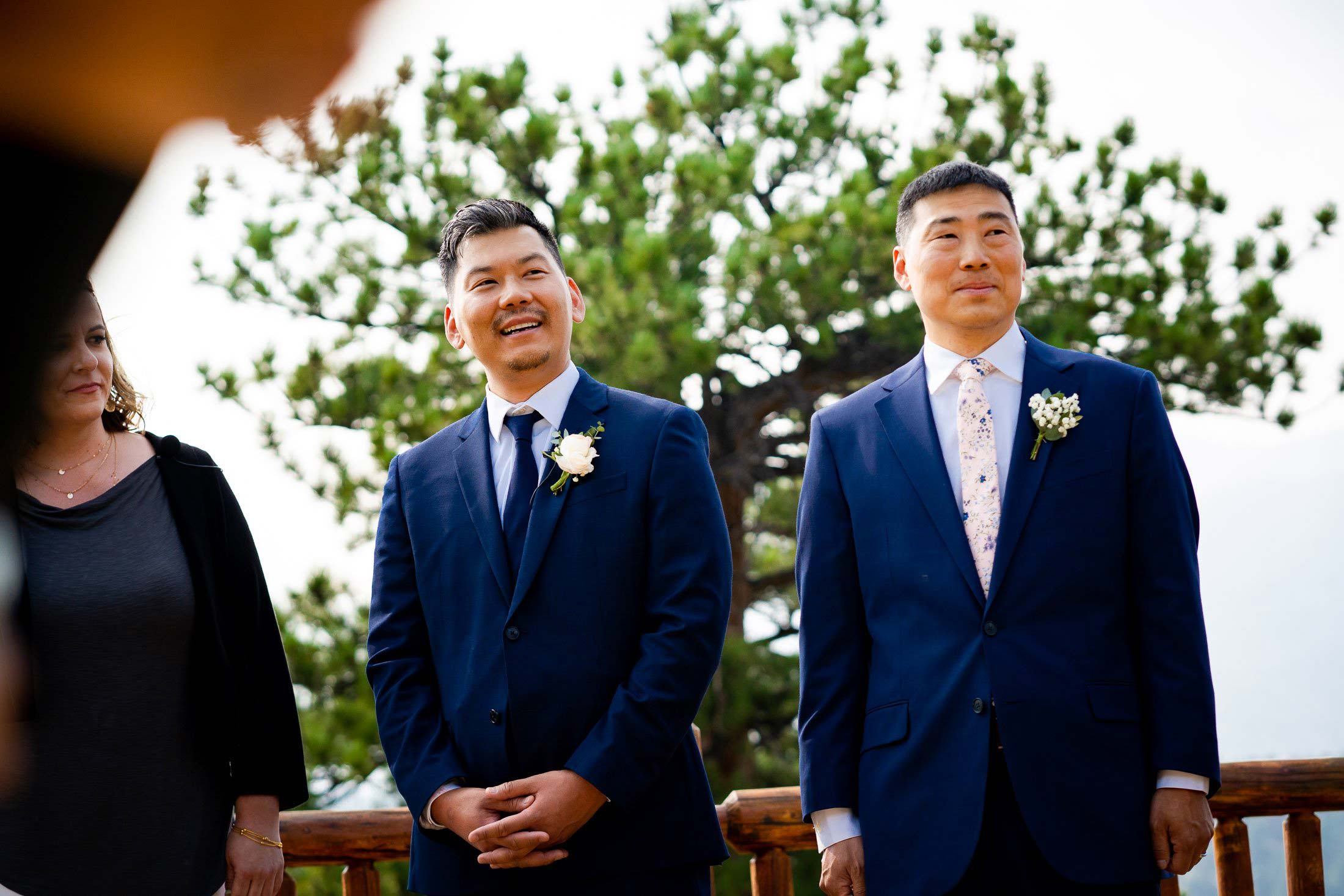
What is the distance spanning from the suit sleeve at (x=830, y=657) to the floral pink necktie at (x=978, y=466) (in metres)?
0.24

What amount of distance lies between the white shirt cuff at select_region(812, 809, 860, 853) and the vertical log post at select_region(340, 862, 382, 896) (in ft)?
4.06

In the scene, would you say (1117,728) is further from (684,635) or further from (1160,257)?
(1160,257)

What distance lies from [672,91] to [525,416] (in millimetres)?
6188

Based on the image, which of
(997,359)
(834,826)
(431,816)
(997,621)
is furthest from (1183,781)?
(431,816)

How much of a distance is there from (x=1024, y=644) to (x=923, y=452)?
1.40ft

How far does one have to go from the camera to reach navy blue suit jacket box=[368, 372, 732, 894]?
2182mm

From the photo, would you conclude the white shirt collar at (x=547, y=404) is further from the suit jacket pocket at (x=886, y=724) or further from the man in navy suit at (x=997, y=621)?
the suit jacket pocket at (x=886, y=724)

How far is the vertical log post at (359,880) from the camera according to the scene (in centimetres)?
287

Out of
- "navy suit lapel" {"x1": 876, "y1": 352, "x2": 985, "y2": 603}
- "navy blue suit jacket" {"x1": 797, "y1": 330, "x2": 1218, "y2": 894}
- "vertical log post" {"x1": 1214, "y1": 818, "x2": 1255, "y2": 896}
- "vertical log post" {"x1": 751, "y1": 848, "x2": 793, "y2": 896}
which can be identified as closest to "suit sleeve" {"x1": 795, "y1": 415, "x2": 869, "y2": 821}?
"navy blue suit jacket" {"x1": 797, "y1": 330, "x2": 1218, "y2": 894}

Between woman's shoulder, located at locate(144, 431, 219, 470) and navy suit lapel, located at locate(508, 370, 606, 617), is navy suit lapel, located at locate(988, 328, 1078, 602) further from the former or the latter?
woman's shoulder, located at locate(144, 431, 219, 470)

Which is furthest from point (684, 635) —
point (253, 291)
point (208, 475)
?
point (253, 291)

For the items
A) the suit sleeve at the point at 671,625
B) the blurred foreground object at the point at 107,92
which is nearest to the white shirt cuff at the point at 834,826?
the suit sleeve at the point at 671,625

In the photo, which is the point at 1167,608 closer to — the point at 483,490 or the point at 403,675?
the point at 483,490

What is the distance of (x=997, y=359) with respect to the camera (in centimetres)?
240
